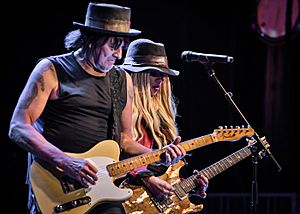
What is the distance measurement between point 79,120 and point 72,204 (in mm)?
534

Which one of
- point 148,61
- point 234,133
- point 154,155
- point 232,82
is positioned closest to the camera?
point 154,155

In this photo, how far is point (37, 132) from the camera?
3.36 meters

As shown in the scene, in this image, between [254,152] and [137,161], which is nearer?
[137,161]

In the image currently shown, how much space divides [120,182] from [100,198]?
3.42 ft

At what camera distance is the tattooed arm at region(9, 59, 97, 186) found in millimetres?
3289

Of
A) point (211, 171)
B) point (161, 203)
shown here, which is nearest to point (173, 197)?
point (161, 203)

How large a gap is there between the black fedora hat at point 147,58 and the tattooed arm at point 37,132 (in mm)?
1114

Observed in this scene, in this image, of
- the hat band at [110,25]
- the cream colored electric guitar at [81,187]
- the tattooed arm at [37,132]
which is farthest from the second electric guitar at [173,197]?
the hat band at [110,25]

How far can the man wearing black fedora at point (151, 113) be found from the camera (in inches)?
170

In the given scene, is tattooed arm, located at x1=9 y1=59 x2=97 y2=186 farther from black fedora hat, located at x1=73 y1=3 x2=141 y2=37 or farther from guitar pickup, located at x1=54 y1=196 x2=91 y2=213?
black fedora hat, located at x1=73 y1=3 x2=141 y2=37

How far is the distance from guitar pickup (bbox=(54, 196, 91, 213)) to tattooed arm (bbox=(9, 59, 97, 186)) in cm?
10

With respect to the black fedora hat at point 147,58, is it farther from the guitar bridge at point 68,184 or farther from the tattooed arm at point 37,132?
the guitar bridge at point 68,184

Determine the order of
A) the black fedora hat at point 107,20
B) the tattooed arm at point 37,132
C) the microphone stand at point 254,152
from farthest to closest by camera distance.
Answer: the microphone stand at point 254,152, the black fedora hat at point 107,20, the tattooed arm at point 37,132

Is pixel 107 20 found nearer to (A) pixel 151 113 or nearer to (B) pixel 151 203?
(A) pixel 151 113
